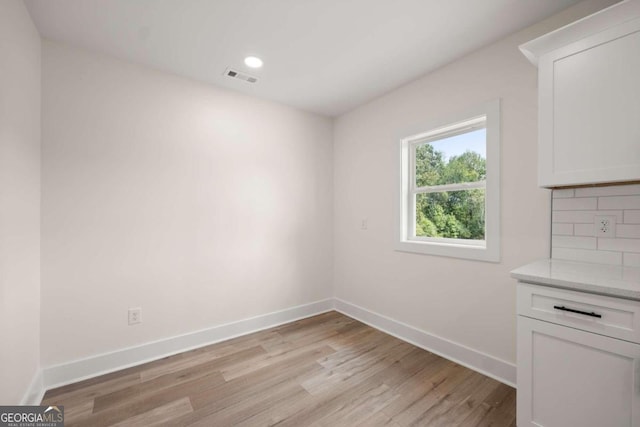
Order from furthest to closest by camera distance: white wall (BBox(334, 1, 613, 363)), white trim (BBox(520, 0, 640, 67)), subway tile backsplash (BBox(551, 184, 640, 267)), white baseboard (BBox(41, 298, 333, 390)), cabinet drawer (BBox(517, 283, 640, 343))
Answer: white baseboard (BBox(41, 298, 333, 390))
white wall (BBox(334, 1, 613, 363))
subway tile backsplash (BBox(551, 184, 640, 267))
white trim (BBox(520, 0, 640, 67))
cabinet drawer (BBox(517, 283, 640, 343))

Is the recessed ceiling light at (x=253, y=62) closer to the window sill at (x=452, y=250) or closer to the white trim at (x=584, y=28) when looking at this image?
the white trim at (x=584, y=28)

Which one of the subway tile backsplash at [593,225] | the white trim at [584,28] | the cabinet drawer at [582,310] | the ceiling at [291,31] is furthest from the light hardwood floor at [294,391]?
the ceiling at [291,31]

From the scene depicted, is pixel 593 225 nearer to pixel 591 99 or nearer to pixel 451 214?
pixel 591 99

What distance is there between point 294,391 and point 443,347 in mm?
1306

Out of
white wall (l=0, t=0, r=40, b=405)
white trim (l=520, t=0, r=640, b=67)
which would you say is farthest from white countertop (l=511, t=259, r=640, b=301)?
white wall (l=0, t=0, r=40, b=405)

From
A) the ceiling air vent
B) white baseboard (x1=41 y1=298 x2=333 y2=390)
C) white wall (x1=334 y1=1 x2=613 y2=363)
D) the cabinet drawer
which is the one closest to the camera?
the cabinet drawer

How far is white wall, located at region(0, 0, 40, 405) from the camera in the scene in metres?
1.38

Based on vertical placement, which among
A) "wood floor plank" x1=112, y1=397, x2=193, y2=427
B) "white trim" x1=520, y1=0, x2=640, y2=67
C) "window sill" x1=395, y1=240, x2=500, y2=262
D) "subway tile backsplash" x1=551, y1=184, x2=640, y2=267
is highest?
"white trim" x1=520, y1=0, x2=640, y2=67

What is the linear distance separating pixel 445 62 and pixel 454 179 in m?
0.98

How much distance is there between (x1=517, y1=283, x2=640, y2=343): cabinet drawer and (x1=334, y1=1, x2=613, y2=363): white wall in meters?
0.62

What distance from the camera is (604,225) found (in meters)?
1.55

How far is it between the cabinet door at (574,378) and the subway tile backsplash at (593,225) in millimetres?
650

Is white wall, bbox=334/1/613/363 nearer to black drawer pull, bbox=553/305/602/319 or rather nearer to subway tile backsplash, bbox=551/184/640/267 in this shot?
subway tile backsplash, bbox=551/184/640/267

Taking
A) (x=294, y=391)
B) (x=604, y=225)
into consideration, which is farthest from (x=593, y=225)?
(x=294, y=391)
